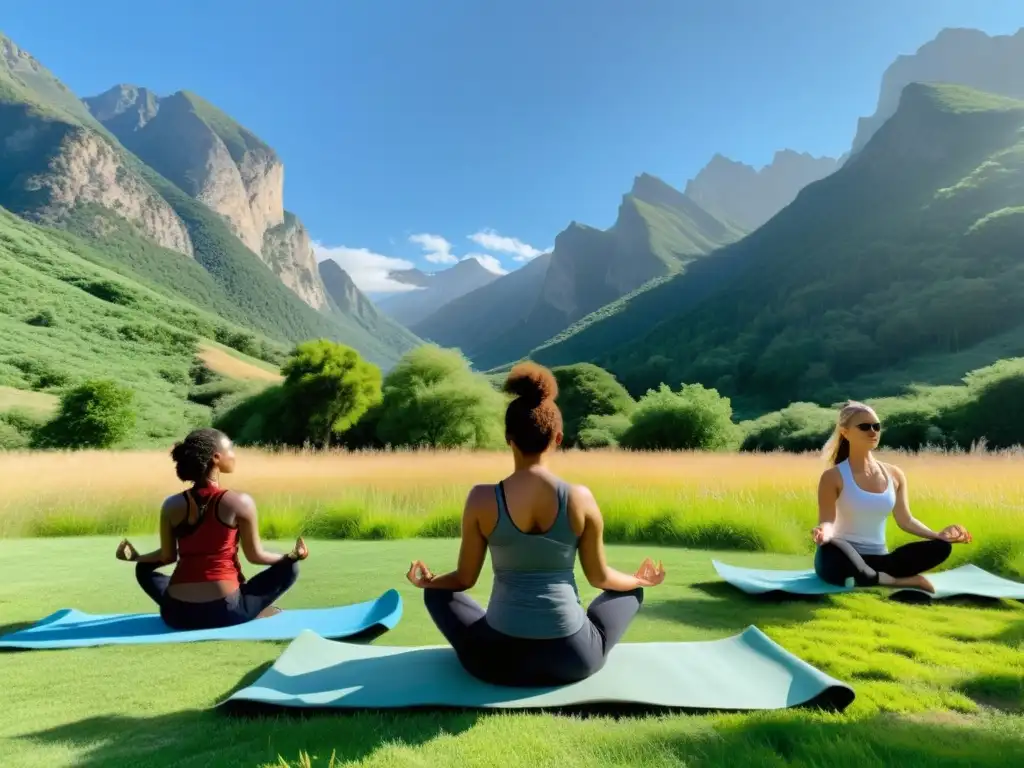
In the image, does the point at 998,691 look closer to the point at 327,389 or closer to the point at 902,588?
the point at 902,588

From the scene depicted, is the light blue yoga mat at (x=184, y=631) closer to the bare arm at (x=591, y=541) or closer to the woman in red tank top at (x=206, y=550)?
the woman in red tank top at (x=206, y=550)

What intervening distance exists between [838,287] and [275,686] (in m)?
87.9

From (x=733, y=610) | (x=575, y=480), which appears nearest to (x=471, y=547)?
(x=733, y=610)

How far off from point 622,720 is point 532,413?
1340 mm

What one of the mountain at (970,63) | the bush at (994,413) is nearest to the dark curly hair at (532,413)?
the bush at (994,413)

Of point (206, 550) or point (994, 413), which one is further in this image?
point (994, 413)

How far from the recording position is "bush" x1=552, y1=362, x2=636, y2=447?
1453 inches

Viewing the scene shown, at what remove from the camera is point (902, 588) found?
17.1 feet

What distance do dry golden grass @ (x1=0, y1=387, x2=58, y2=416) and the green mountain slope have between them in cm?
186

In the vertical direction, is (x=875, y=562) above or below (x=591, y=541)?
below

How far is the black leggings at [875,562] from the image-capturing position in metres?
4.98

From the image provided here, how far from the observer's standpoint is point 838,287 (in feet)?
261

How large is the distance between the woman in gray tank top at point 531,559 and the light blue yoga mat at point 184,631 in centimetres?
147

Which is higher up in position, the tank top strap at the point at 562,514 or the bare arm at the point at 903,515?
the tank top strap at the point at 562,514
